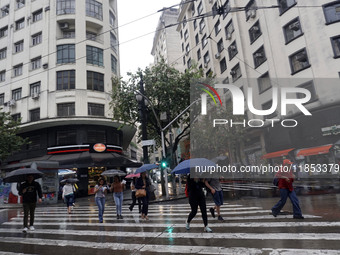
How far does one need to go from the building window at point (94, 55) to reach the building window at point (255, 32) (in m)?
15.8

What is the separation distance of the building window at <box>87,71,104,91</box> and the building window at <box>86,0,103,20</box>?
6887 mm

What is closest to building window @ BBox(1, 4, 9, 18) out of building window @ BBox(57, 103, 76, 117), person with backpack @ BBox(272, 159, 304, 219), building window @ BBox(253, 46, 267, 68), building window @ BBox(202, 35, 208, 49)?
building window @ BBox(57, 103, 76, 117)

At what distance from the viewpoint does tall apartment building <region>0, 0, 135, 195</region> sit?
23672 millimetres

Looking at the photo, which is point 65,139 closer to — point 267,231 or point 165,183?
point 165,183

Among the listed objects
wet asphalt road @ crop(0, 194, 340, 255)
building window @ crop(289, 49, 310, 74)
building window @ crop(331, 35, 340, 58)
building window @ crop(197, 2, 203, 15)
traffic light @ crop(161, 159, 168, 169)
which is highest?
building window @ crop(197, 2, 203, 15)

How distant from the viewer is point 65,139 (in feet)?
78.5

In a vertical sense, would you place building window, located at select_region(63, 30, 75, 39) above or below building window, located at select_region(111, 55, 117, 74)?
above

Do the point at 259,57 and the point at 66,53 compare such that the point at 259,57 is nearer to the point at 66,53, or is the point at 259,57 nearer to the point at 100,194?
the point at 100,194

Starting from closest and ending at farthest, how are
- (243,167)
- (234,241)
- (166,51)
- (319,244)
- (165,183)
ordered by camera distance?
(319,244) → (234,241) → (243,167) → (165,183) → (166,51)

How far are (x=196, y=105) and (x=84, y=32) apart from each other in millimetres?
14782

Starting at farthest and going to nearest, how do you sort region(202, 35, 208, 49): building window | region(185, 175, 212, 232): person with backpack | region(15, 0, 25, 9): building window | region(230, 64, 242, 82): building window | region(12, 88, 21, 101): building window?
region(202, 35, 208, 49): building window < region(15, 0, 25, 9): building window < region(230, 64, 242, 82): building window < region(12, 88, 21, 101): building window < region(185, 175, 212, 232): person with backpack

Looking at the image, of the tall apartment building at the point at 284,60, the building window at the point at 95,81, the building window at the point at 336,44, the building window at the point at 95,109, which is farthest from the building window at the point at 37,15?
the building window at the point at 336,44

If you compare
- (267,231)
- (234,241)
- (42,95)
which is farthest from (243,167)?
(42,95)

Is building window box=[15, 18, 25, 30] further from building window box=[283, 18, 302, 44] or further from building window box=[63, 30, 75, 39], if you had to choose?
building window box=[283, 18, 302, 44]
